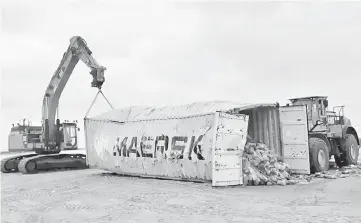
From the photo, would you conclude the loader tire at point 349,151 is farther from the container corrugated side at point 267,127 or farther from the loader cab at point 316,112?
the container corrugated side at point 267,127

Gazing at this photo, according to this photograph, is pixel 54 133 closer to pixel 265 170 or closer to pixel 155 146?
pixel 155 146

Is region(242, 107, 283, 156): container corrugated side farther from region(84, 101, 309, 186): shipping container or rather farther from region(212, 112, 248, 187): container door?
region(212, 112, 248, 187): container door

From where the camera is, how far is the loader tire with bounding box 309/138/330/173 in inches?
522

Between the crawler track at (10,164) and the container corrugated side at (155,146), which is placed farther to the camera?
the crawler track at (10,164)

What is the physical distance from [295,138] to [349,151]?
13.3 ft

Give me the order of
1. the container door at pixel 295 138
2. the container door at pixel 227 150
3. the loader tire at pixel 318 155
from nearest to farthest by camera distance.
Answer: the container door at pixel 227 150
the container door at pixel 295 138
the loader tire at pixel 318 155

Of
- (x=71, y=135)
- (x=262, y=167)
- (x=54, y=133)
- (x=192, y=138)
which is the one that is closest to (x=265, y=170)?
(x=262, y=167)

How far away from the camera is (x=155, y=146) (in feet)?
40.4

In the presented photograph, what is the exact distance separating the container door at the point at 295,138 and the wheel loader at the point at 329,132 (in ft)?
3.33

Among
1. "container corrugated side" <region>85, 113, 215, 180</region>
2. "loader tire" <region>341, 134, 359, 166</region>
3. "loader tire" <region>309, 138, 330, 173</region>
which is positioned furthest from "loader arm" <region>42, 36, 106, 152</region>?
"loader tire" <region>341, 134, 359, 166</region>

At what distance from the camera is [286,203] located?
8.05 meters

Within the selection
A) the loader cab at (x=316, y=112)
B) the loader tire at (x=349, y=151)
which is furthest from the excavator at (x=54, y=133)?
the loader tire at (x=349, y=151)

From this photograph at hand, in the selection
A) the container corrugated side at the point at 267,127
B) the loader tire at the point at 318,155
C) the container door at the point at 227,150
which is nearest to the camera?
the container door at the point at 227,150

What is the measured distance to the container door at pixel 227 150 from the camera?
1029cm
